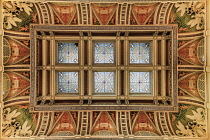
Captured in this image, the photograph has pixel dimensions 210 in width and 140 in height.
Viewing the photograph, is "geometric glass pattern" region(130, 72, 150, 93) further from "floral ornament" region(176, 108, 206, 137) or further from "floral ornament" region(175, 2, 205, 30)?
"floral ornament" region(175, 2, 205, 30)

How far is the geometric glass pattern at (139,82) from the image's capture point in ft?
29.1

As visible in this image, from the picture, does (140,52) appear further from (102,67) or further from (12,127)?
(12,127)

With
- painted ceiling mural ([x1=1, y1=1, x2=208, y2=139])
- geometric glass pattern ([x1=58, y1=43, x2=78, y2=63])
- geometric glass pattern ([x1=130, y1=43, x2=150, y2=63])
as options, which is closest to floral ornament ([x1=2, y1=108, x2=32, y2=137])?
painted ceiling mural ([x1=1, y1=1, x2=208, y2=139])

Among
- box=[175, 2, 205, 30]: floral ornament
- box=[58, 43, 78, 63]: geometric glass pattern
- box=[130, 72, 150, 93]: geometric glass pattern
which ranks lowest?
box=[130, 72, 150, 93]: geometric glass pattern

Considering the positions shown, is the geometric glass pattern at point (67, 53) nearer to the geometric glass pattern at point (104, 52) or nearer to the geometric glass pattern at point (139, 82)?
the geometric glass pattern at point (104, 52)

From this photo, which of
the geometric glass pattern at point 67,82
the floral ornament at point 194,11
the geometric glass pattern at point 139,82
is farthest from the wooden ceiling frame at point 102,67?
the floral ornament at point 194,11

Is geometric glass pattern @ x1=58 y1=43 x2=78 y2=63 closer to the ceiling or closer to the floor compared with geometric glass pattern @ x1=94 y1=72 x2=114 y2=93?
closer to the ceiling

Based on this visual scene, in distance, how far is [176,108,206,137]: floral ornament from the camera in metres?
7.57

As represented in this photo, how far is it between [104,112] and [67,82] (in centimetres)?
275

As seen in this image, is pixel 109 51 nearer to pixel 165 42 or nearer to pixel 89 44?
pixel 89 44

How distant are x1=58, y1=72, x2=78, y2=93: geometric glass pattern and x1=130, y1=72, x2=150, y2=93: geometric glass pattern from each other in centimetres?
327

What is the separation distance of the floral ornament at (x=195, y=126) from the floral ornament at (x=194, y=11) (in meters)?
4.33

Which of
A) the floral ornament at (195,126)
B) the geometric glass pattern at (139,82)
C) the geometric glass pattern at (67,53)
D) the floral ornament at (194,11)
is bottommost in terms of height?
the floral ornament at (195,126)

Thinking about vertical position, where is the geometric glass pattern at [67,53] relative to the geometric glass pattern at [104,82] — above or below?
above
